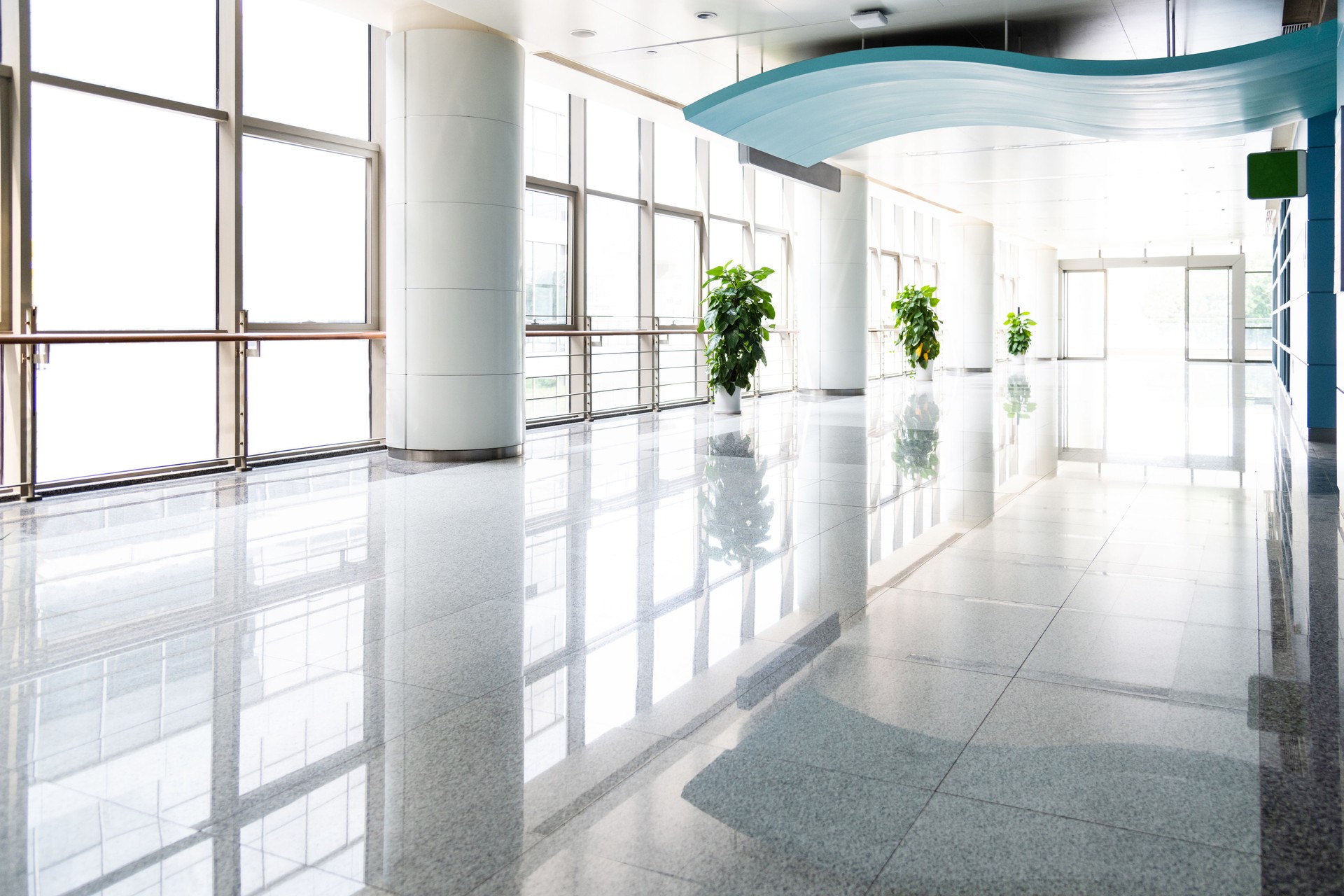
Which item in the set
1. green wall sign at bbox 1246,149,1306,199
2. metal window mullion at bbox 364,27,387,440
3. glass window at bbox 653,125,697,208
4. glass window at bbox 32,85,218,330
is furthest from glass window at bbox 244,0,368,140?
green wall sign at bbox 1246,149,1306,199

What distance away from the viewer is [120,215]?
8344 millimetres

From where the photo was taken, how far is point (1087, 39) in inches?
367

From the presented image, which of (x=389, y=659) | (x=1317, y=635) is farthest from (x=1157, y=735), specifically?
(x=389, y=659)

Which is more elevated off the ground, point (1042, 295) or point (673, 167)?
point (1042, 295)

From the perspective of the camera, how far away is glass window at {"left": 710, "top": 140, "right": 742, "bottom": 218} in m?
17.1

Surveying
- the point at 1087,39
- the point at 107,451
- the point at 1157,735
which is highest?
the point at 1087,39

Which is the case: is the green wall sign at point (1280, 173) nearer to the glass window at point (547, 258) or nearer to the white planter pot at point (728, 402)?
the white planter pot at point (728, 402)

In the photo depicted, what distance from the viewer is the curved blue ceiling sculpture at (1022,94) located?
26.8ft

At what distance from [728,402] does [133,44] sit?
27.3ft

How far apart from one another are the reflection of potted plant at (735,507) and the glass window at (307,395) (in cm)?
342

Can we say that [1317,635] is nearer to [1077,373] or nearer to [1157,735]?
[1157,735]

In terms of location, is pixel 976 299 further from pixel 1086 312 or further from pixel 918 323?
pixel 1086 312

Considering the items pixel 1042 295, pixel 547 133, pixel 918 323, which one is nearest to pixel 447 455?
pixel 547 133

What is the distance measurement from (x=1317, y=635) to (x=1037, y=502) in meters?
3.19
